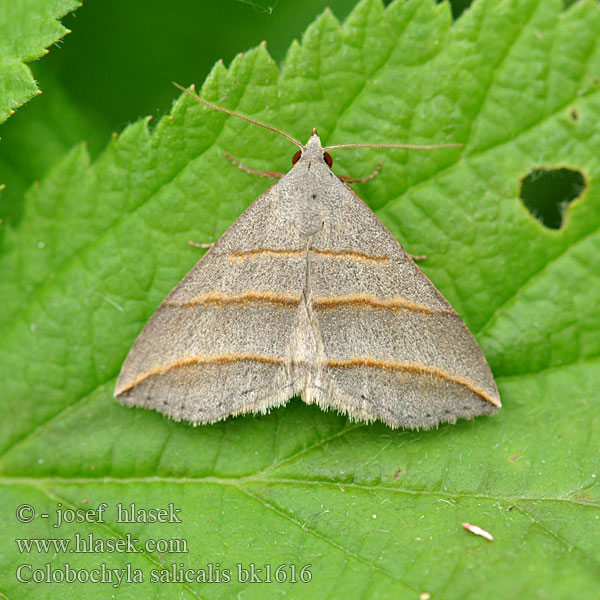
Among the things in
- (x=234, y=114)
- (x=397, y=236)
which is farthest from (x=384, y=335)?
(x=234, y=114)

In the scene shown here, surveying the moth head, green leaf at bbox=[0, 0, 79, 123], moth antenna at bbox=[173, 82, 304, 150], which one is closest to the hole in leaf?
the moth head

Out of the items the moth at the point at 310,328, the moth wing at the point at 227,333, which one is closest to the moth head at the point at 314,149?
the moth at the point at 310,328

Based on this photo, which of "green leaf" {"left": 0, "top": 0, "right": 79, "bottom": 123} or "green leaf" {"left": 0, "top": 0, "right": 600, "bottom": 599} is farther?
"green leaf" {"left": 0, "top": 0, "right": 600, "bottom": 599}

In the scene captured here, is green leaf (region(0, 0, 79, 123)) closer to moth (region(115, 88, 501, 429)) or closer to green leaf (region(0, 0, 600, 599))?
green leaf (region(0, 0, 600, 599))

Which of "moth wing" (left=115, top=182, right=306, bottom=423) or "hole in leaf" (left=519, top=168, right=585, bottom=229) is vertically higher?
"hole in leaf" (left=519, top=168, right=585, bottom=229)

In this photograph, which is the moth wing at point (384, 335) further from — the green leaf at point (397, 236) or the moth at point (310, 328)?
the green leaf at point (397, 236)

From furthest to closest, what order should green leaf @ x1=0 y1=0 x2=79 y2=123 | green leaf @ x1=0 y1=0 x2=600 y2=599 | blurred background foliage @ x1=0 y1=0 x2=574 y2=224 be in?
blurred background foliage @ x1=0 y1=0 x2=574 y2=224
green leaf @ x1=0 y1=0 x2=600 y2=599
green leaf @ x1=0 y1=0 x2=79 y2=123

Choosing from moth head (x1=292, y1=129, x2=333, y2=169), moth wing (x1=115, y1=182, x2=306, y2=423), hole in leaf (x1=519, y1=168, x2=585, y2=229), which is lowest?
moth wing (x1=115, y1=182, x2=306, y2=423)
